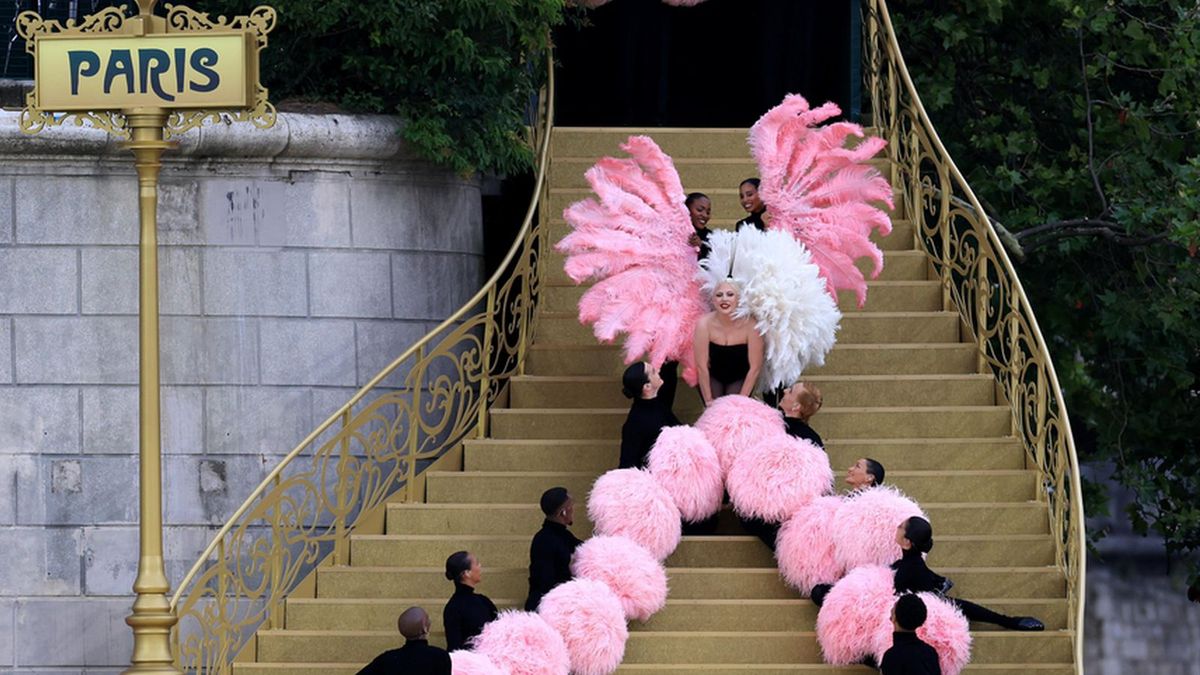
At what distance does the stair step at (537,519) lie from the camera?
13.8 meters

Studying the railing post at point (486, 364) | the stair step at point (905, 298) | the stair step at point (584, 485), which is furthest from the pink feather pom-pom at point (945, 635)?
the stair step at point (905, 298)

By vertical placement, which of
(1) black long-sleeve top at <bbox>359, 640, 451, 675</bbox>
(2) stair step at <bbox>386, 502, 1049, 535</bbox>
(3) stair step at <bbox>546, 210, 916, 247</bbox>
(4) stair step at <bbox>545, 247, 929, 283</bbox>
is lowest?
(1) black long-sleeve top at <bbox>359, 640, 451, 675</bbox>

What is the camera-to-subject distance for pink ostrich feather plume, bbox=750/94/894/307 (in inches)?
573

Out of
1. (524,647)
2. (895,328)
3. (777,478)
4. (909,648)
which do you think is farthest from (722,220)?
(909,648)

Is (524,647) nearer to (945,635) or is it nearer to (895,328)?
(945,635)

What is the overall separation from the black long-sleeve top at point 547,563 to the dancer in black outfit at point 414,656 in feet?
3.37

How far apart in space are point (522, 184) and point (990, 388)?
13.6 ft

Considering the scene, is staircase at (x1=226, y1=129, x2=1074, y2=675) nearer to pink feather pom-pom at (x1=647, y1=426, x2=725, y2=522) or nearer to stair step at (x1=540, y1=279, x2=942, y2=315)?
stair step at (x1=540, y1=279, x2=942, y2=315)

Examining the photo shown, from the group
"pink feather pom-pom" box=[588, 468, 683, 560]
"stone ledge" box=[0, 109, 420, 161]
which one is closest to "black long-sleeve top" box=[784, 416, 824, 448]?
"pink feather pom-pom" box=[588, 468, 683, 560]

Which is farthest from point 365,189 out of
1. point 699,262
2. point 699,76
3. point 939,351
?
point 699,76

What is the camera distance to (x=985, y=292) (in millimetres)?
15078

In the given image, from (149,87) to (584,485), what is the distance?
11.5 ft

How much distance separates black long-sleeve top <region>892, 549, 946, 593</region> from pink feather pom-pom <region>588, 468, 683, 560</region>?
1.26 m

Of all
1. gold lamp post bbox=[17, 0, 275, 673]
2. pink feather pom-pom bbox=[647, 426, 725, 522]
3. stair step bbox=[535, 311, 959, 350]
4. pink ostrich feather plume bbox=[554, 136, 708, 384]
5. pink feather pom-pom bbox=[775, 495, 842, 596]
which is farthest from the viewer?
stair step bbox=[535, 311, 959, 350]
